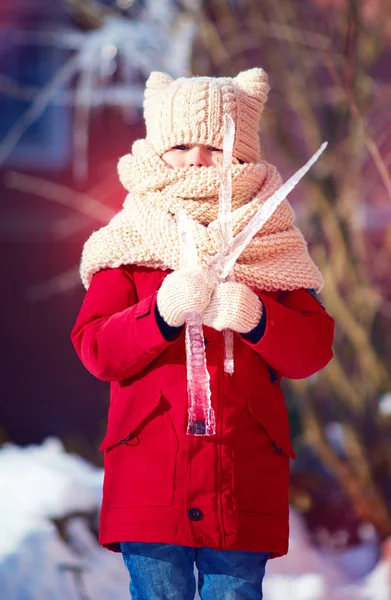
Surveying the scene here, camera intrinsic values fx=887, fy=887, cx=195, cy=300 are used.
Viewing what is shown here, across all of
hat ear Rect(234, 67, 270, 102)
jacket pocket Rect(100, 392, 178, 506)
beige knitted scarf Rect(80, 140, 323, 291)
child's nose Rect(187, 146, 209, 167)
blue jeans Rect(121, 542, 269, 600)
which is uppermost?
hat ear Rect(234, 67, 270, 102)

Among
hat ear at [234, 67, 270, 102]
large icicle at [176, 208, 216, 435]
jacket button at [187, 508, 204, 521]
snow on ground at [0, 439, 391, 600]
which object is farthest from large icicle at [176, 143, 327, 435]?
snow on ground at [0, 439, 391, 600]

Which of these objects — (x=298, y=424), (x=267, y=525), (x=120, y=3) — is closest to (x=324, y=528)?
(x=298, y=424)

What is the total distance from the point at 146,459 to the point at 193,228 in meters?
0.42

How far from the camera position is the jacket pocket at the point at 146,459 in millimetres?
1544

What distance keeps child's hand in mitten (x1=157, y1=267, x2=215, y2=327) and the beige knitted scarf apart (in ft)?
0.36

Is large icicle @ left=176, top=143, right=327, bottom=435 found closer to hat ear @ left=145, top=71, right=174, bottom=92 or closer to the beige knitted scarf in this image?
the beige knitted scarf

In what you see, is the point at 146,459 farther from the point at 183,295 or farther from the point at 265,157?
the point at 265,157

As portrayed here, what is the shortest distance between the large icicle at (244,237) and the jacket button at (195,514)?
0.40 metres

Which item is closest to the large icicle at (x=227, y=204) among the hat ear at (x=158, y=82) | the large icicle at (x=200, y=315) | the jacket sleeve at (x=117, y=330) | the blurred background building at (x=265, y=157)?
the large icicle at (x=200, y=315)

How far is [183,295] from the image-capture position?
1.47 metres

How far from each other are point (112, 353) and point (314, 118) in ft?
6.94

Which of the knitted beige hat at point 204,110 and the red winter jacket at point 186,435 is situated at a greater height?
the knitted beige hat at point 204,110

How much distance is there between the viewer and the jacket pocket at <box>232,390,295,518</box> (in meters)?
1.56

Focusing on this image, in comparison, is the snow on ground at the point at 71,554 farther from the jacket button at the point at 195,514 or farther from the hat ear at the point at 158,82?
the hat ear at the point at 158,82
